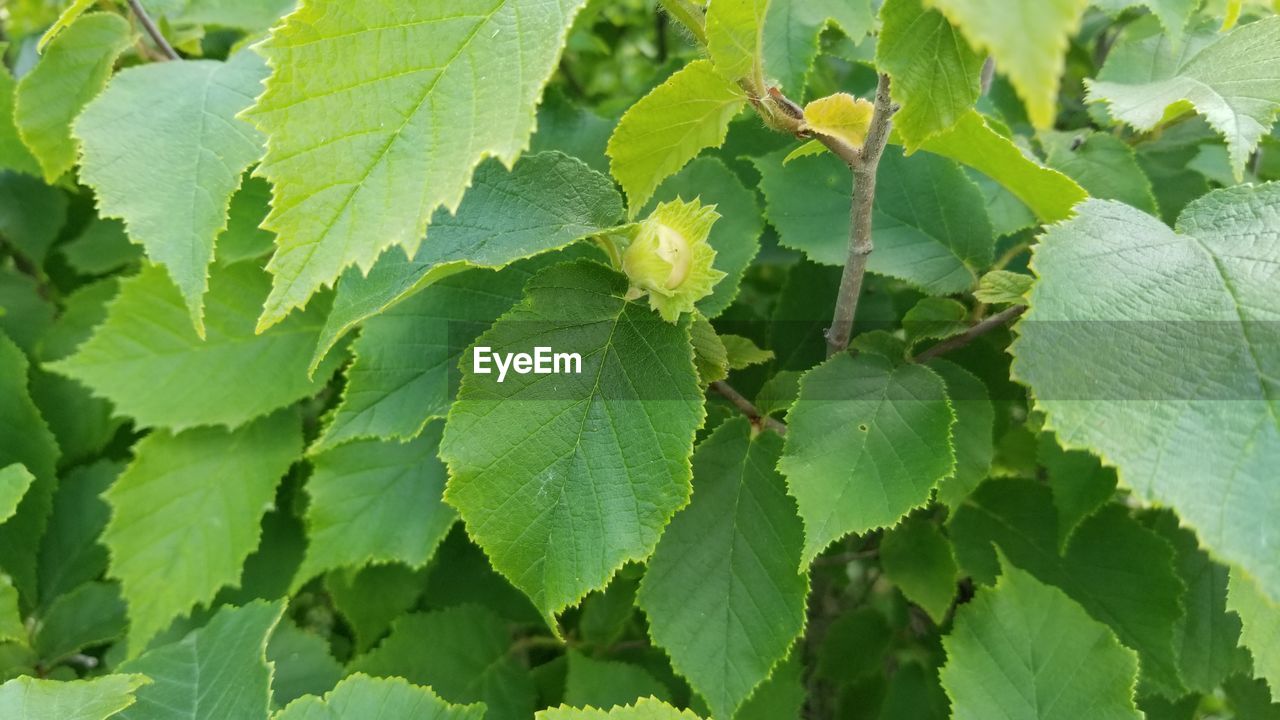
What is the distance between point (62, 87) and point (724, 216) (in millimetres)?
719

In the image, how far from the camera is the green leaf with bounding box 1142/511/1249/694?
86 cm

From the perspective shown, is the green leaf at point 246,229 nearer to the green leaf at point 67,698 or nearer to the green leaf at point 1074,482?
the green leaf at point 67,698

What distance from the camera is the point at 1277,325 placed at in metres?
0.51

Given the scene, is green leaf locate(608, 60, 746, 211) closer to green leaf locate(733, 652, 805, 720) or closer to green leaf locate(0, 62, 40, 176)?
green leaf locate(733, 652, 805, 720)

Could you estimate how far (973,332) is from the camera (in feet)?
2.42

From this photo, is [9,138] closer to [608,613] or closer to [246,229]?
[246,229]

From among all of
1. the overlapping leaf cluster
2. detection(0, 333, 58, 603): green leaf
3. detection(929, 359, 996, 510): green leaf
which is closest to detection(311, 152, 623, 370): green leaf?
the overlapping leaf cluster

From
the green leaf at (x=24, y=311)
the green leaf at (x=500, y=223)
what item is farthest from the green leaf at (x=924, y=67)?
the green leaf at (x=24, y=311)

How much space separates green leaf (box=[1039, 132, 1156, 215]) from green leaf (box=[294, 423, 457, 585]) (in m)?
0.70

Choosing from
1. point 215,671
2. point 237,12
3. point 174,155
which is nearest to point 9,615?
point 215,671

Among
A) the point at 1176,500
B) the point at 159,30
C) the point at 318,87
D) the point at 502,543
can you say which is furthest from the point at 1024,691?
the point at 159,30

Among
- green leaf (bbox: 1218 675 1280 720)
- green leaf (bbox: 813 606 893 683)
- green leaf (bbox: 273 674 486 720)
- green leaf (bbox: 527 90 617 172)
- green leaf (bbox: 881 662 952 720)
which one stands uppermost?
green leaf (bbox: 527 90 617 172)

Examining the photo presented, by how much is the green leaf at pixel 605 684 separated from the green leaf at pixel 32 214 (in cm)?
91

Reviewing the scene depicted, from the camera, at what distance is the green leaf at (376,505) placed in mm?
871
